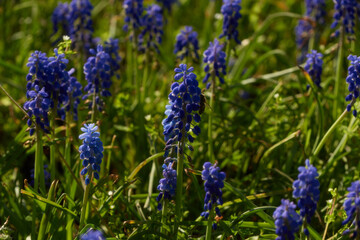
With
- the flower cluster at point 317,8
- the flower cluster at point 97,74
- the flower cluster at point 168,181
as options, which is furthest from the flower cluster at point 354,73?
the flower cluster at point 317,8

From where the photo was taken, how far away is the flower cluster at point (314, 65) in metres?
5.90

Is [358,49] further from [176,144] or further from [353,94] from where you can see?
[176,144]

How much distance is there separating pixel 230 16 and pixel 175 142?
8.12 feet

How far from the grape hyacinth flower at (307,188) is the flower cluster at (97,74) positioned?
8.34ft

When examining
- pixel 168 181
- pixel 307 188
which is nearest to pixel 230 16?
pixel 168 181

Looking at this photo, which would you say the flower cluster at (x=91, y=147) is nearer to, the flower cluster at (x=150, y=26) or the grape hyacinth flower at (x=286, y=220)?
the grape hyacinth flower at (x=286, y=220)

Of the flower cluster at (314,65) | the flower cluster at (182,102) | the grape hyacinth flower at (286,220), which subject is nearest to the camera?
the grape hyacinth flower at (286,220)

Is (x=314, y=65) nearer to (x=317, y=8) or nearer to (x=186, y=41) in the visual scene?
(x=186, y=41)

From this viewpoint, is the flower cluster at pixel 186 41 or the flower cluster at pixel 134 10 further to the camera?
the flower cluster at pixel 134 10

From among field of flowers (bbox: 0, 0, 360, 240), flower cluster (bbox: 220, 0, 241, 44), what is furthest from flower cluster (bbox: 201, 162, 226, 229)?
flower cluster (bbox: 220, 0, 241, 44)

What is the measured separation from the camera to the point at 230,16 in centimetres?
626

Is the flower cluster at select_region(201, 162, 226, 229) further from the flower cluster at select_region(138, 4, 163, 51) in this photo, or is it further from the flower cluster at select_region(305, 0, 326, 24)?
the flower cluster at select_region(305, 0, 326, 24)

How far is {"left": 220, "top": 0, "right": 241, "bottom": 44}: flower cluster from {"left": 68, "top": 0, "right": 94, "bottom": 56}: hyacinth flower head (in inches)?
76.2

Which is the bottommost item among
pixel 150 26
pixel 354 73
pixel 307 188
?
pixel 307 188
